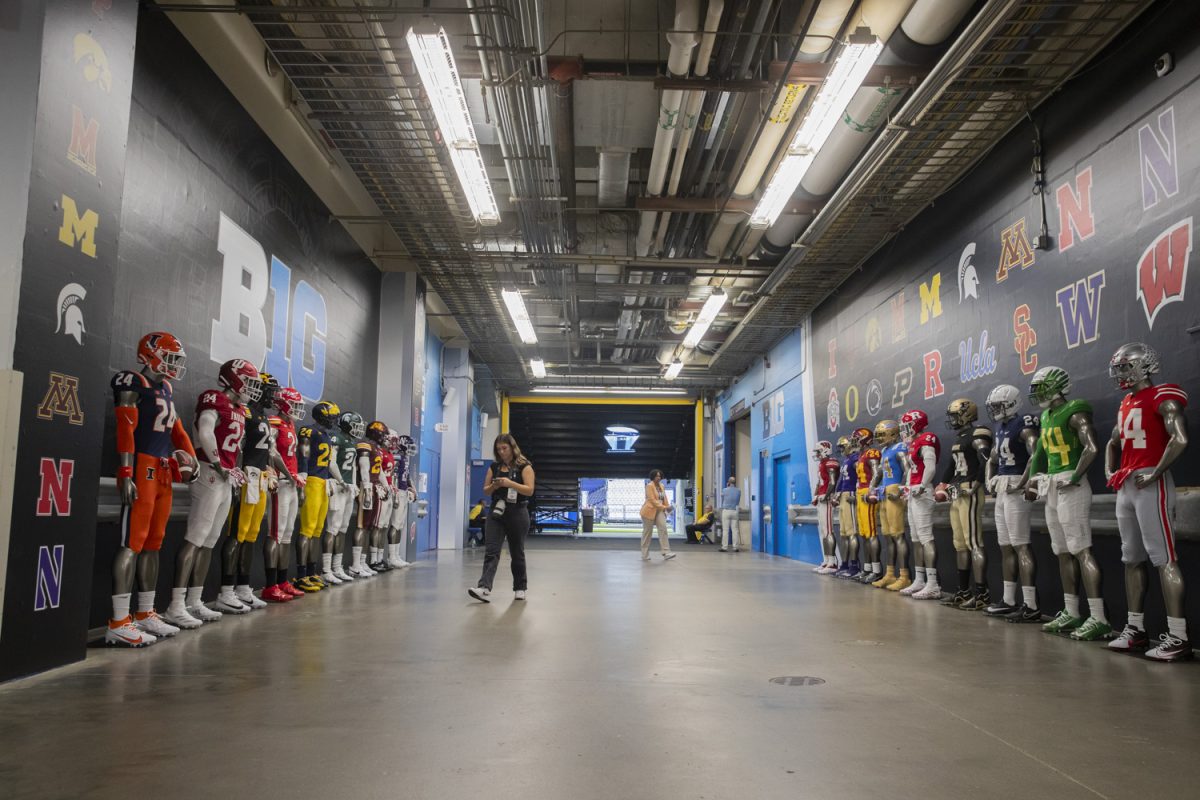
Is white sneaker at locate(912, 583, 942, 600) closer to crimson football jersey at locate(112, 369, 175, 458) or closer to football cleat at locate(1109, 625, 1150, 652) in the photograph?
football cleat at locate(1109, 625, 1150, 652)

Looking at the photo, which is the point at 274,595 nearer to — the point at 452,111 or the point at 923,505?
the point at 452,111

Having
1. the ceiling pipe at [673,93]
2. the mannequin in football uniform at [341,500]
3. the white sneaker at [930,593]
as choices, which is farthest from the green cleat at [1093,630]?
the mannequin in football uniform at [341,500]

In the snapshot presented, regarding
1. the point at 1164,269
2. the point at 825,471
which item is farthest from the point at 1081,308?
the point at 825,471

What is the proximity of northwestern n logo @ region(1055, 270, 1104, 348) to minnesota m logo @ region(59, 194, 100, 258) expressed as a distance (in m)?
6.55

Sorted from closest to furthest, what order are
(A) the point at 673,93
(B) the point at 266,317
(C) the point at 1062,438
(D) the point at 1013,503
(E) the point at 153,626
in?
1. (E) the point at 153,626
2. (C) the point at 1062,438
3. (D) the point at 1013,503
4. (A) the point at 673,93
5. (B) the point at 266,317

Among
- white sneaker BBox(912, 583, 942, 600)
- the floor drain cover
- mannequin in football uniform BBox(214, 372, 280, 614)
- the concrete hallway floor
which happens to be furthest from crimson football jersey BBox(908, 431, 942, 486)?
mannequin in football uniform BBox(214, 372, 280, 614)

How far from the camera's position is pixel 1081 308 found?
6.27 meters

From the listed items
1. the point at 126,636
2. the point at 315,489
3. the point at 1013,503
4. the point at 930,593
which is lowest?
the point at 930,593

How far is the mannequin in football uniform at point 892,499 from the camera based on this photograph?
29.5ft

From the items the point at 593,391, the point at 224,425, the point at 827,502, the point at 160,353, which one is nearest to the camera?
the point at 160,353

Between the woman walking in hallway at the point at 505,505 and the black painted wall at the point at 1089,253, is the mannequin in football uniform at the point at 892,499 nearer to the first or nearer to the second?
the black painted wall at the point at 1089,253

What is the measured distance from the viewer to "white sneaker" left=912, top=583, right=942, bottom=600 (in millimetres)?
8109

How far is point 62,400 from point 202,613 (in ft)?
7.73

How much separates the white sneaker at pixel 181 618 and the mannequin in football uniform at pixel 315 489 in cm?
238
